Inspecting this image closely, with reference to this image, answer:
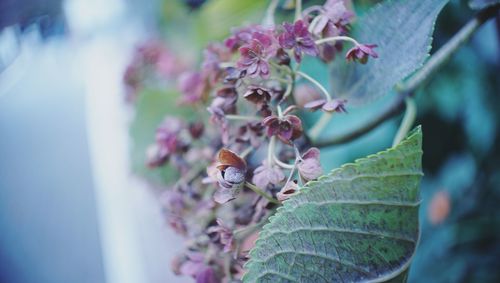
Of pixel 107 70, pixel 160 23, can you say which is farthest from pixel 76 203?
pixel 160 23

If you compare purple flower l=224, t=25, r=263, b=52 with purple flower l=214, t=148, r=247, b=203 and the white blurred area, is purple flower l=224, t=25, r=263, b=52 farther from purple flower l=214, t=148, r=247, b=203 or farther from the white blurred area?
the white blurred area

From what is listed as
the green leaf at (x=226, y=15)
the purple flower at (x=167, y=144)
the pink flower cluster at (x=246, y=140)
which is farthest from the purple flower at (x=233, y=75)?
the green leaf at (x=226, y=15)

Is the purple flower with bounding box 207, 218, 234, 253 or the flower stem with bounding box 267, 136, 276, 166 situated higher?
the flower stem with bounding box 267, 136, 276, 166

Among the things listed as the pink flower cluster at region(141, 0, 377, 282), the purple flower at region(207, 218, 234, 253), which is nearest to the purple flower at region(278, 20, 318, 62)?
the pink flower cluster at region(141, 0, 377, 282)

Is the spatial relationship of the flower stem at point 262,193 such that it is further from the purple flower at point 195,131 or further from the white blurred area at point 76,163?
the white blurred area at point 76,163

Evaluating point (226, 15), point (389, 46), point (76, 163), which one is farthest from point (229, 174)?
point (76, 163)

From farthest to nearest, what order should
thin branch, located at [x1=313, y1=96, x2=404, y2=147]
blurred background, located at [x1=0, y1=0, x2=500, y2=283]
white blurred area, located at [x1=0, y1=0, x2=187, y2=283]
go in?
1. white blurred area, located at [x1=0, y1=0, x2=187, y2=283]
2. blurred background, located at [x1=0, y1=0, x2=500, y2=283]
3. thin branch, located at [x1=313, y1=96, x2=404, y2=147]

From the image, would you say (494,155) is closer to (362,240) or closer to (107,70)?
(362,240)
